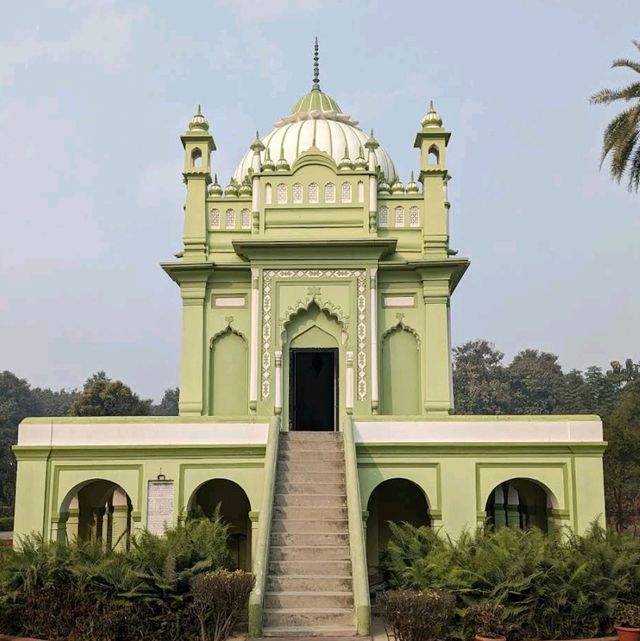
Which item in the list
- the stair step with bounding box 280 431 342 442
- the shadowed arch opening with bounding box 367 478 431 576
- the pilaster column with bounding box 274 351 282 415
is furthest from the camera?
the pilaster column with bounding box 274 351 282 415

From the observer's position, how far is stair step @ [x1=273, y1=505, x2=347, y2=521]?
16.7 metres

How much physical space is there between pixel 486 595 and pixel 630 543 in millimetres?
2993

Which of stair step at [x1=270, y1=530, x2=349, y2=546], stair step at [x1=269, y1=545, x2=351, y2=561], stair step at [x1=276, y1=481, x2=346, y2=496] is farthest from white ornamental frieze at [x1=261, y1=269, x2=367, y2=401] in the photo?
stair step at [x1=269, y1=545, x2=351, y2=561]

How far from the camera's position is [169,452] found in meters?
18.8

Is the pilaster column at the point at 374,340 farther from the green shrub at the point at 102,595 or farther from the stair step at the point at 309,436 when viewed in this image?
the green shrub at the point at 102,595

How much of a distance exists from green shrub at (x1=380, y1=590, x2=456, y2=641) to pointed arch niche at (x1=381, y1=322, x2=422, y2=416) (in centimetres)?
997

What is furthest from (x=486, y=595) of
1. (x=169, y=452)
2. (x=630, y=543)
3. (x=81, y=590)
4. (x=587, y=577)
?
(x=169, y=452)

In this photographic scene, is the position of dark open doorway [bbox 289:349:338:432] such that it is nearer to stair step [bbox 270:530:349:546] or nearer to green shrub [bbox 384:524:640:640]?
stair step [bbox 270:530:349:546]

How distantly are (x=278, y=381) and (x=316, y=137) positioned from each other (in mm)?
8157

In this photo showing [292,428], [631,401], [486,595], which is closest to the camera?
[486,595]

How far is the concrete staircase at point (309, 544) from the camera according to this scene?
14.1m

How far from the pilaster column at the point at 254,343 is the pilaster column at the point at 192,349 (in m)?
1.33

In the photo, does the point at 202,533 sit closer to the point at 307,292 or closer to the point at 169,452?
the point at 169,452

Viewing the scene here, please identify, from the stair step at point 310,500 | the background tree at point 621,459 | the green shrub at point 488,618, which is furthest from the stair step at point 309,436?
the background tree at point 621,459
